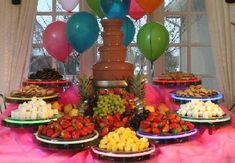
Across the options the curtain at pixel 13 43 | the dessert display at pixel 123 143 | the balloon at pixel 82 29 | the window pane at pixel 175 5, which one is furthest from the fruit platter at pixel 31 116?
the window pane at pixel 175 5

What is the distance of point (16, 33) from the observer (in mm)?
3508

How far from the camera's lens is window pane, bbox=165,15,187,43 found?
3900 mm

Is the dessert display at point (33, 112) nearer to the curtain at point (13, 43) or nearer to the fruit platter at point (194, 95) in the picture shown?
the fruit platter at point (194, 95)

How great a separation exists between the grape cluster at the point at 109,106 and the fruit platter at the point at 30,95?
0.42 metres

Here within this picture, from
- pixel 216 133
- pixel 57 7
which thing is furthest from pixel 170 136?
pixel 57 7

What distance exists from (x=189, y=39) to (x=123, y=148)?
2.52 m

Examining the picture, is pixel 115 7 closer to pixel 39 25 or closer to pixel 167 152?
pixel 167 152

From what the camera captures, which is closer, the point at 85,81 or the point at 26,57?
the point at 85,81

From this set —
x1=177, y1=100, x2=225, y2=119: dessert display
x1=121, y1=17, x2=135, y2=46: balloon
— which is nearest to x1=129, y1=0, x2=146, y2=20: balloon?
x1=121, y1=17, x2=135, y2=46: balloon

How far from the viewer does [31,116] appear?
206 centimetres

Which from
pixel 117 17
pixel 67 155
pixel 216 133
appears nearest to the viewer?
pixel 67 155

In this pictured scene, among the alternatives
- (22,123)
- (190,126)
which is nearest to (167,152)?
(190,126)

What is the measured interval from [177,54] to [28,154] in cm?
250

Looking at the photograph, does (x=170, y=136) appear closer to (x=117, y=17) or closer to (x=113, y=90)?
(x=113, y=90)
